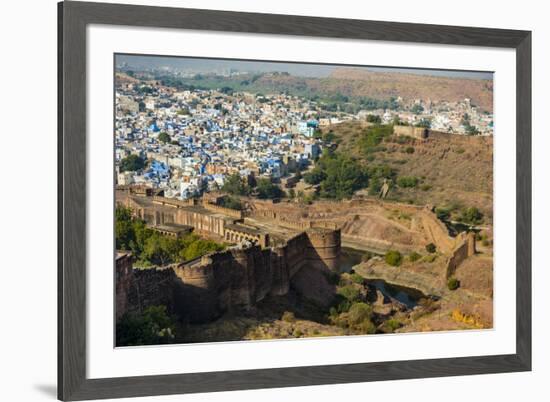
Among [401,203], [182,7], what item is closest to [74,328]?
[182,7]

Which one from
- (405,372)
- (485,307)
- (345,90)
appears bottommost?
(405,372)

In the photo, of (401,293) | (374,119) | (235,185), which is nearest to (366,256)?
(401,293)

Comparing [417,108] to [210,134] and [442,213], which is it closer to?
[442,213]

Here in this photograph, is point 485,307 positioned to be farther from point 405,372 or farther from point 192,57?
point 192,57

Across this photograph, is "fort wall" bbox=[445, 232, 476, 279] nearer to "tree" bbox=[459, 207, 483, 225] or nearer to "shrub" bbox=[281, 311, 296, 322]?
"tree" bbox=[459, 207, 483, 225]

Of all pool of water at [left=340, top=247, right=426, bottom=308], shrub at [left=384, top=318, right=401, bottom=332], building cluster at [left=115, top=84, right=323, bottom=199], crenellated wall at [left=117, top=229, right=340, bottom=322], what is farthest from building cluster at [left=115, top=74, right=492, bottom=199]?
shrub at [left=384, top=318, right=401, bottom=332]

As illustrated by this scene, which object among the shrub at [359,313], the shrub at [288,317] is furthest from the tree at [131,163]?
Result: the shrub at [359,313]
